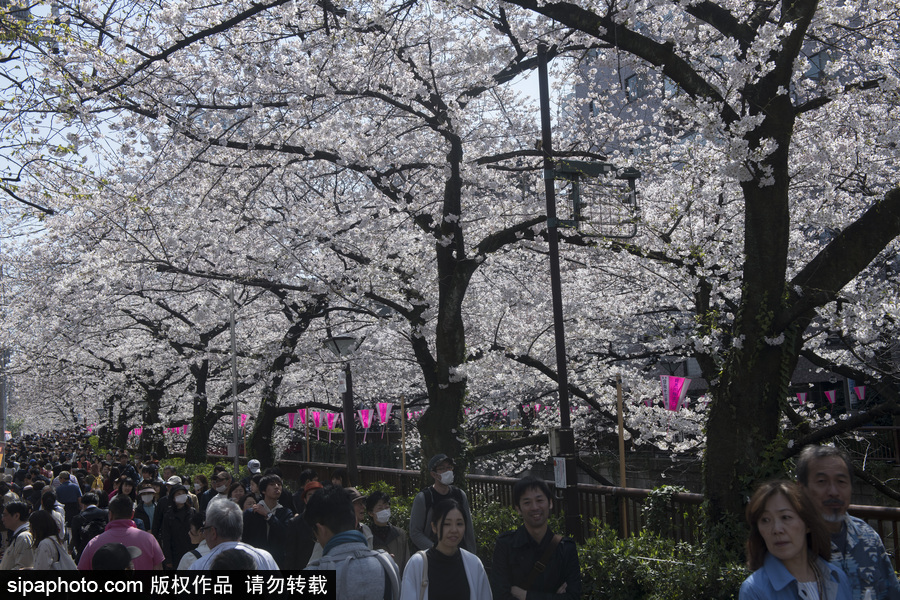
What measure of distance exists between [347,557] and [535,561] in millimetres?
1251

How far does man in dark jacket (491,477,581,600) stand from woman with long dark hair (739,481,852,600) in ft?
5.46

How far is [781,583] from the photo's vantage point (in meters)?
3.32

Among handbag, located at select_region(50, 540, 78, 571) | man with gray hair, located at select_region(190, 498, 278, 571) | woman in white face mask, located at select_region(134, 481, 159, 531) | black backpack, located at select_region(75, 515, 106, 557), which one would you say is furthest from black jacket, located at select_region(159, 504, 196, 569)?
man with gray hair, located at select_region(190, 498, 278, 571)

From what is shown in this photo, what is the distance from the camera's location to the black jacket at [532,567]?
4914 millimetres

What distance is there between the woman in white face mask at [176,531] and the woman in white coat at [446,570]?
5.41 metres

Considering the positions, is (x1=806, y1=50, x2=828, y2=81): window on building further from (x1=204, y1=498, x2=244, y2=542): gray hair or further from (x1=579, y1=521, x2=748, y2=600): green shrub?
(x1=204, y1=498, x2=244, y2=542): gray hair

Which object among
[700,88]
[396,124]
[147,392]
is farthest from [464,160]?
[147,392]

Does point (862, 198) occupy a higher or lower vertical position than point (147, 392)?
higher

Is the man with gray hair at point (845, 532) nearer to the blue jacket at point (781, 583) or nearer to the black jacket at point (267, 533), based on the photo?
the blue jacket at point (781, 583)

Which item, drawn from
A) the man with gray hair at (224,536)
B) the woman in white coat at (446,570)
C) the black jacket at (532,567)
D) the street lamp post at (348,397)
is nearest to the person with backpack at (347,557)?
the woman in white coat at (446,570)

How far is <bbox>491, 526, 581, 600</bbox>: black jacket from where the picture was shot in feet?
16.1

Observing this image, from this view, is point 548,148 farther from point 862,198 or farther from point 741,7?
point 862,198

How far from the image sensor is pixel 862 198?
46.7ft

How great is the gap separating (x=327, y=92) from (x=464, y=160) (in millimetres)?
3262
